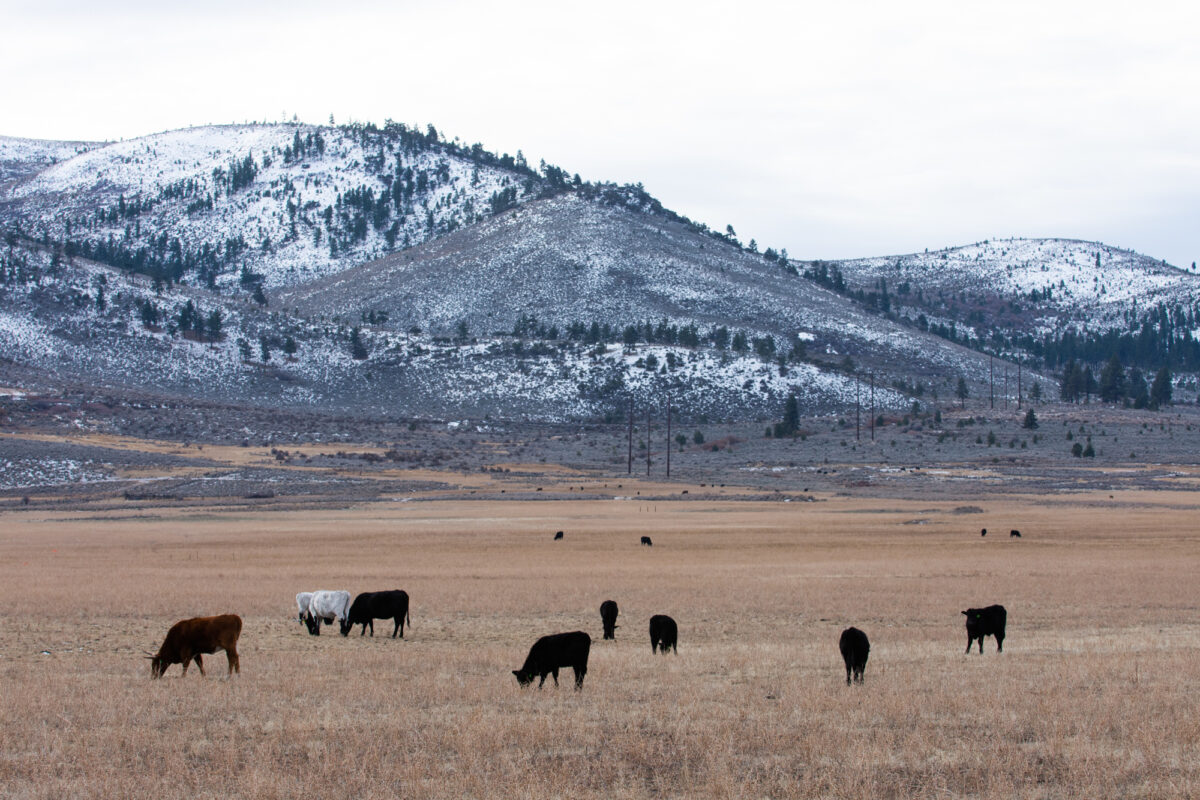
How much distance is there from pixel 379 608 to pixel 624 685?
26.2 feet

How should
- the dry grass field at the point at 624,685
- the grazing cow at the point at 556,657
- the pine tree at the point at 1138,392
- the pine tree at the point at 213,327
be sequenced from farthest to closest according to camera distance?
1. the pine tree at the point at 213,327
2. the pine tree at the point at 1138,392
3. the grazing cow at the point at 556,657
4. the dry grass field at the point at 624,685

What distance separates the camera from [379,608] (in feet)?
67.9

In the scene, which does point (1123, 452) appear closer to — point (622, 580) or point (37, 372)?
point (622, 580)

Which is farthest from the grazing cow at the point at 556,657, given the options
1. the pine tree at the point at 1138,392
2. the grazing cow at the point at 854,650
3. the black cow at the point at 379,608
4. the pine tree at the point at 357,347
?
the pine tree at the point at 1138,392

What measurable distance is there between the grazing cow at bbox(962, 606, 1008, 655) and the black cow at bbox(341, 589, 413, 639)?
10.6m

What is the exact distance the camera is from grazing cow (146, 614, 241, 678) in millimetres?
15438

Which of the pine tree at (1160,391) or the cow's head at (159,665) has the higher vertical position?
the pine tree at (1160,391)

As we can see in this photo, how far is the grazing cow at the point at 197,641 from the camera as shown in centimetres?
1544

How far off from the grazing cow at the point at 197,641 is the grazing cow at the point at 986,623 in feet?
39.2

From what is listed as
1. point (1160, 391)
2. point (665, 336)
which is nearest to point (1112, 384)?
point (1160, 391)

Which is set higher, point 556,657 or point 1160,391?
point 1160,391

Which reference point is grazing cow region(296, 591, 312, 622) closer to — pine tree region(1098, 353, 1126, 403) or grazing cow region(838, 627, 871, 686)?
grazing cow region(838, 627, 871, 686)

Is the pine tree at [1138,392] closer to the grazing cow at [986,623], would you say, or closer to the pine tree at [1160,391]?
the pine tree at [1160,391]

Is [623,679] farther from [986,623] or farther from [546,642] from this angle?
[986,623]
